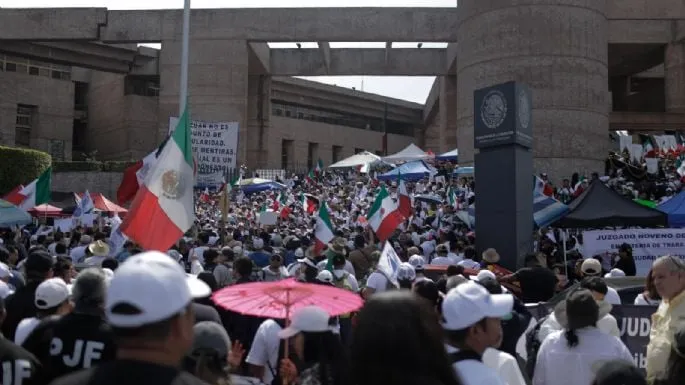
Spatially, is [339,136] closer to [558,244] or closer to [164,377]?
[558,244]

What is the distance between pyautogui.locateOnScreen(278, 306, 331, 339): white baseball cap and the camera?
3.47 m

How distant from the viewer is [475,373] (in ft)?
8.71

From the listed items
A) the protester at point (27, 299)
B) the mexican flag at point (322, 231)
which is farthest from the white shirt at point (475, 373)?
the mexican flag at point (322, 231)

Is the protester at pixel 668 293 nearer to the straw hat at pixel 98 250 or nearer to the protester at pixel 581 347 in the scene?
the protester at pixel 581 347

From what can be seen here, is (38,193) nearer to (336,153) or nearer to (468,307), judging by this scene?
(468,307)

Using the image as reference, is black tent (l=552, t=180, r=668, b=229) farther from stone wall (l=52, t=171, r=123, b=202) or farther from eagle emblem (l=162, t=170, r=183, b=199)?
stone wall (l=52, t=171, r=123, b=202)

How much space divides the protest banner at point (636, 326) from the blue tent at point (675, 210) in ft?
25.1

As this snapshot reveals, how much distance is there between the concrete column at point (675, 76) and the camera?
31.6 metres

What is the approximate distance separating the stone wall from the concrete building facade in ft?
13.2

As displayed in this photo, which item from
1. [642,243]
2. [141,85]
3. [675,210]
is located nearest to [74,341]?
[642,243]

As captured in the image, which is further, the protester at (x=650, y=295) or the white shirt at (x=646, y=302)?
the white shirt at (x=646, y=302)

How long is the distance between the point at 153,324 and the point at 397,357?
2.39 ft

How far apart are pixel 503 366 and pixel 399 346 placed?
1.34 metres

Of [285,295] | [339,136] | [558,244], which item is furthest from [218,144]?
[339,136]
